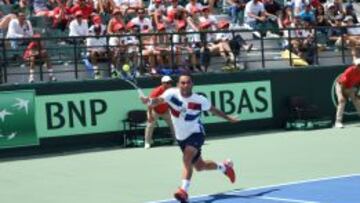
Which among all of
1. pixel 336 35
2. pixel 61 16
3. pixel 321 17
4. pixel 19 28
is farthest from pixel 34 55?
pixel 321 17

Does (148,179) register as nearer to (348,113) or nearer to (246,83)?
(246,83)

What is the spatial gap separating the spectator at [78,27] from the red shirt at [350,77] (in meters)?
6.84

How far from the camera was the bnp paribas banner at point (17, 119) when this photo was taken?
58.7 ft

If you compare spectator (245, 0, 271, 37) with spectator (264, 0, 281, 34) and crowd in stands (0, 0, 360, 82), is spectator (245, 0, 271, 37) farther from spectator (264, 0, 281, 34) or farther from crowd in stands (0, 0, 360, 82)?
spectator (264, 0, 281, 34)

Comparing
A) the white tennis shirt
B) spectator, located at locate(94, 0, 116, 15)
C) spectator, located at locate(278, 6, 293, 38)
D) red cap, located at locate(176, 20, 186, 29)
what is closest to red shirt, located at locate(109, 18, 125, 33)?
red cap, located at locate(176, 20, 186, 29)

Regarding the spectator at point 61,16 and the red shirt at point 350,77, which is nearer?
the red shirt at point 350,77

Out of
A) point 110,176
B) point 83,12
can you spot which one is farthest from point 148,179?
point 83,12

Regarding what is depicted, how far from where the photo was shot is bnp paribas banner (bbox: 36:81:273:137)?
60.6 feet

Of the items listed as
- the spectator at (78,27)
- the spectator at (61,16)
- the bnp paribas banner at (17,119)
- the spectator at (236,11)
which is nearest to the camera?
the bnp paribas banner at (17,119)

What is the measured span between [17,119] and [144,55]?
3.83 meters

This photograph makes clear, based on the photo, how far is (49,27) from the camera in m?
22.2

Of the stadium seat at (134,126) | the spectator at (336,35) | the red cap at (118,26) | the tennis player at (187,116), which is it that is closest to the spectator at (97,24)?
the red cap at (118,26)

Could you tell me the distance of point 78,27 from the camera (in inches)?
801

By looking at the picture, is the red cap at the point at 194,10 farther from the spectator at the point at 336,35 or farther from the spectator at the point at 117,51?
the spectator at the point at 336,35
